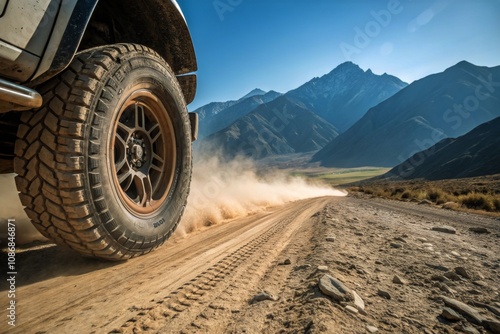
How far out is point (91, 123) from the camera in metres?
1.73

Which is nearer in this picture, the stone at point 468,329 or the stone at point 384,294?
the stone at point 468,329

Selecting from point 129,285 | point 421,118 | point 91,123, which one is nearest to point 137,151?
point 91,123

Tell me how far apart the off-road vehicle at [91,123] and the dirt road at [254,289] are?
33 cm

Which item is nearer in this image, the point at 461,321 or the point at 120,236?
the point at 461,321

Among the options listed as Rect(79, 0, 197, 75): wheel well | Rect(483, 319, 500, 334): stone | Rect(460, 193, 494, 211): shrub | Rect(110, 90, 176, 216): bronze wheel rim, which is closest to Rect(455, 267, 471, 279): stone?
Rect(483, 319, 500, 334): stone

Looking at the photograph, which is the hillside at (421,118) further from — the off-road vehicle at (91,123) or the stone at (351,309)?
the stone at (351,309)

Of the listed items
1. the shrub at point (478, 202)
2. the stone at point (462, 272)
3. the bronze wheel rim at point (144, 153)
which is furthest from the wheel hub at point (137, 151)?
the shrub at point (478, 202)

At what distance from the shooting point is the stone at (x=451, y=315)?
1.26 meters

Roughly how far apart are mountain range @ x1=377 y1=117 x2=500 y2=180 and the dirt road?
5871 centimetres

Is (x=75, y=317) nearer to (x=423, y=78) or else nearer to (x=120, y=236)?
(x=120, y=236)

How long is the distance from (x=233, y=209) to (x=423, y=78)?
229m

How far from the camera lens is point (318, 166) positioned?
158250 mm

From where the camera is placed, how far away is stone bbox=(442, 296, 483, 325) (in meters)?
1.28

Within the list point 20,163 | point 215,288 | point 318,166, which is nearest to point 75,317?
point 215,288
